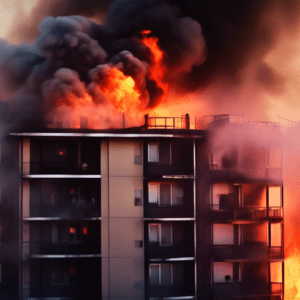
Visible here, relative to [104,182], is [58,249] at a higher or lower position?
→ lower

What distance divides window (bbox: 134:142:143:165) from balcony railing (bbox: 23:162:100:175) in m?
1.20

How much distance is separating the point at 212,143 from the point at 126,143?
270 centimetres

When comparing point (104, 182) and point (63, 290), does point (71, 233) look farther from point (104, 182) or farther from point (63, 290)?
point (104, 182)

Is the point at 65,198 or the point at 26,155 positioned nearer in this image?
the point at 26,155

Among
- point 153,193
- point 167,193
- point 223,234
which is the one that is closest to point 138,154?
point 153,193

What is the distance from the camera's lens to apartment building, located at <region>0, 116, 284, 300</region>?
21.6 m

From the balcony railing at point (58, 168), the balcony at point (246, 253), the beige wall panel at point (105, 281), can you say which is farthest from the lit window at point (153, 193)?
the beige wall panel at point (105, 281)

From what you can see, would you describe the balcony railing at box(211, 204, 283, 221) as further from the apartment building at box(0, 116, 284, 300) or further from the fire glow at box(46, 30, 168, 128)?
the fire glow at box(46, 30, 168, 128)

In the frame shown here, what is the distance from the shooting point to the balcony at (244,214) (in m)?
21.8

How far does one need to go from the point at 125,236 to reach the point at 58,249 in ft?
6.93

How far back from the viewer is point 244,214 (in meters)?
21.9

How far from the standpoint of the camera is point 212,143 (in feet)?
72.3

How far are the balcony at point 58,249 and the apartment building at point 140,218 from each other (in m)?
0.03

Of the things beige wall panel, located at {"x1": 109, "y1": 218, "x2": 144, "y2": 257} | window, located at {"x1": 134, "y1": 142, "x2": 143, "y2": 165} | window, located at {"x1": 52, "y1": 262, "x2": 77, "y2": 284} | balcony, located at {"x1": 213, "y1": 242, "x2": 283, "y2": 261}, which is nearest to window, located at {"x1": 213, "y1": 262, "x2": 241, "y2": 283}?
balcony, located at {"x1": 213, "y1": 242, "x2": 283, "y2": 261}
